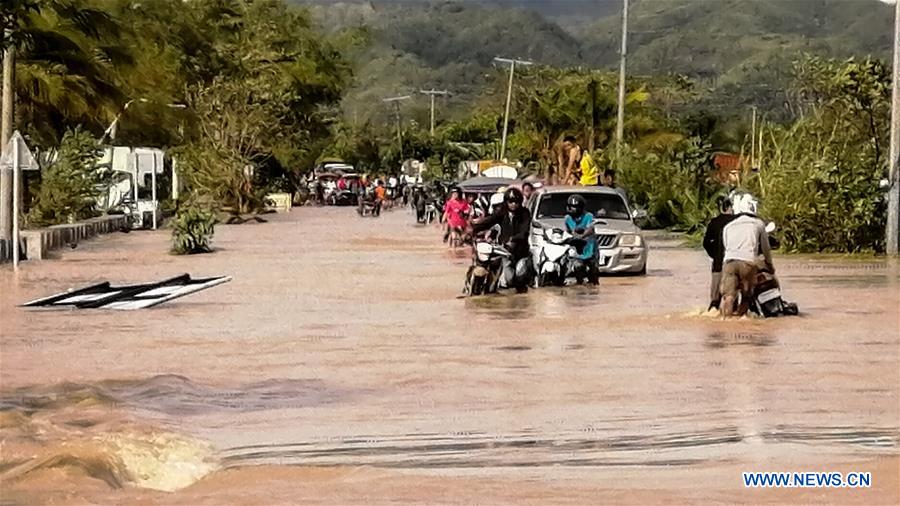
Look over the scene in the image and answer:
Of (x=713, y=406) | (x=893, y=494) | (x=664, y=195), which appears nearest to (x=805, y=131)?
(x=664, y=195)

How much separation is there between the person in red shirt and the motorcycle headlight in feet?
35.2

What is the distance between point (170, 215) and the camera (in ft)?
199

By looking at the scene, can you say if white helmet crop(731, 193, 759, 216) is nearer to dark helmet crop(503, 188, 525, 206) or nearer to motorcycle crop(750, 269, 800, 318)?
motorcycle crop(750, 269, 800, 318)

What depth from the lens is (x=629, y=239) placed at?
29.7 meters

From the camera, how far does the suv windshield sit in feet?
Answer: 97.1

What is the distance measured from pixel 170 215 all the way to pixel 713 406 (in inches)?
1910

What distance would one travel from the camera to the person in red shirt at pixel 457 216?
1591 inches

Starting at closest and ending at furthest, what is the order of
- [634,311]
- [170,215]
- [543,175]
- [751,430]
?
[751,430] → [634,311] → [170,215] → [543,175]

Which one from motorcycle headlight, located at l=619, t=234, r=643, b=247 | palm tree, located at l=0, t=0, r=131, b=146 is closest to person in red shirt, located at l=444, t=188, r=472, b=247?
palm tree, located at l=0, t=0, r=131, b=146

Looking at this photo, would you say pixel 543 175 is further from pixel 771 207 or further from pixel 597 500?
pixel 597 500

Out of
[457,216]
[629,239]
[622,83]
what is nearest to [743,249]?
[629,239]

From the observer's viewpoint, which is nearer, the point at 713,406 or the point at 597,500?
the point at 597,500

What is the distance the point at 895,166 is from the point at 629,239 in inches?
276

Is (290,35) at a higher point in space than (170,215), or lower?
higher
